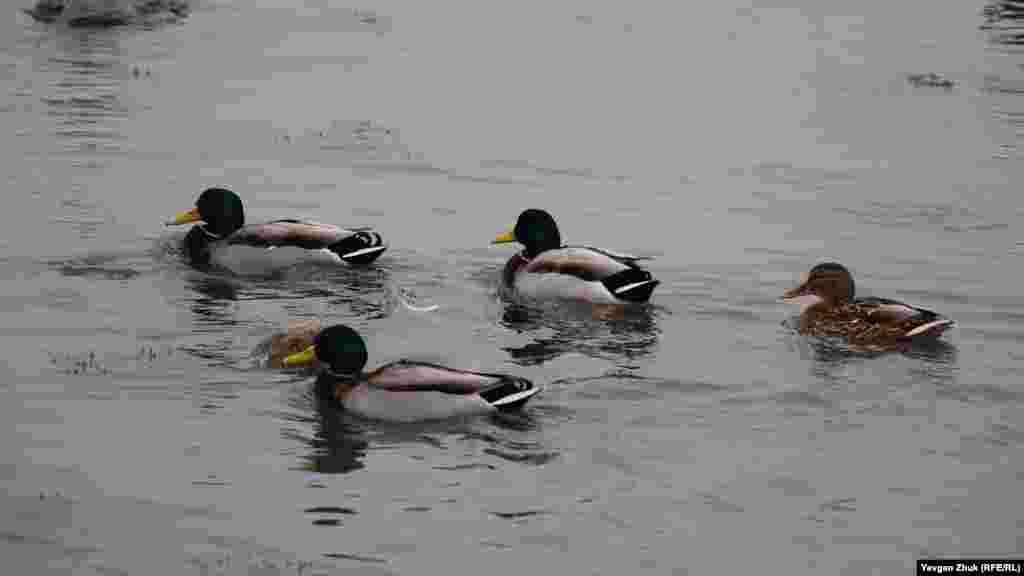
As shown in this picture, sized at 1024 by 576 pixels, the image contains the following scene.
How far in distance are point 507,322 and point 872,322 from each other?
Result: 3.55 metres

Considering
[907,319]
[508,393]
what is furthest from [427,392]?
[907,319]

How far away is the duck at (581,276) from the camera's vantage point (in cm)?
1609

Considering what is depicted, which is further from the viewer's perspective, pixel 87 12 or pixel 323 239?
pixel 87 12

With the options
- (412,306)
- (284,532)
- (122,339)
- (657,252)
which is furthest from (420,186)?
(284,532)

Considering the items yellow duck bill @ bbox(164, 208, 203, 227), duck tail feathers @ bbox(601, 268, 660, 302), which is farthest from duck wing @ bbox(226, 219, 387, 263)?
duck tail feathers @ bbox(601, 268, 660, 302)

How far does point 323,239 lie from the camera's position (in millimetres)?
17312

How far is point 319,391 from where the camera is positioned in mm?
12914

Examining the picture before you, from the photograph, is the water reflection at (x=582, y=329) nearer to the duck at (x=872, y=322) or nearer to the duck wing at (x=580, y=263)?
the duck wing at (x=580, y=263)

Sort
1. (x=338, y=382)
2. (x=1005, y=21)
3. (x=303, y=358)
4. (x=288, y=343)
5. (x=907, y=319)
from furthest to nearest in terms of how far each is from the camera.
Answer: (x=1005, y=21) → (x=907, y=319) → (x=288, y=343) → (x=303, y=358) → (x=338, y=382)

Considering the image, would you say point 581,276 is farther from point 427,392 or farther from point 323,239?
point 427,392

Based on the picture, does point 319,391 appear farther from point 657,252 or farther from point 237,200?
point 657,252

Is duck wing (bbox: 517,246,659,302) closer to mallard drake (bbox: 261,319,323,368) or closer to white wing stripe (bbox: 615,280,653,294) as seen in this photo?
white wing stripe (bbox: 615,280,653,294)

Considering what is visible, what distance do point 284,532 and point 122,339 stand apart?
481cm

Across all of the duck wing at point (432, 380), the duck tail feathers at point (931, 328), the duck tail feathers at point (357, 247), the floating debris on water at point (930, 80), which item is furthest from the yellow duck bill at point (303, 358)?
the floating debris on water at point (930, 80)
